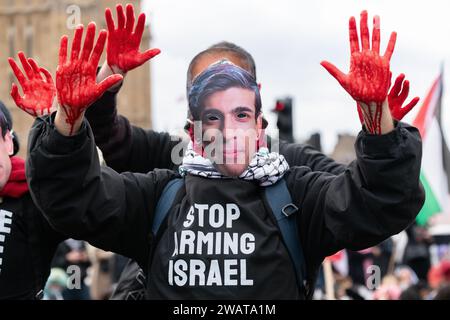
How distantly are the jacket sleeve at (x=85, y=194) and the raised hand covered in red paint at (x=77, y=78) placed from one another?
7 centimetres

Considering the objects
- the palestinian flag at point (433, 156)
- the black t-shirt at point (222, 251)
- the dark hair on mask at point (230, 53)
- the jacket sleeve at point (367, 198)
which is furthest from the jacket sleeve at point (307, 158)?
the palestinian flag at point (433, 156)

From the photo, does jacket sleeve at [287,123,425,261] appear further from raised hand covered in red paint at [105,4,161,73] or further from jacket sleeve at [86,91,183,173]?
jacket sleeve at [86,91,183,173]

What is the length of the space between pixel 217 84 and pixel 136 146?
Answer: 1.27 metres

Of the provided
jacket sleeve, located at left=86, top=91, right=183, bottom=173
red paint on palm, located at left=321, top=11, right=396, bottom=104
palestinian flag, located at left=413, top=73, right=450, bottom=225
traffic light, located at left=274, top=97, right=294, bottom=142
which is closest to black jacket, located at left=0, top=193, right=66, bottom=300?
jacket sleeve, located at left=86, top=91, right=183, bottom=173

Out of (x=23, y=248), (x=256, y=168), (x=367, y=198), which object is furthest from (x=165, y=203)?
(x=23, y=248)

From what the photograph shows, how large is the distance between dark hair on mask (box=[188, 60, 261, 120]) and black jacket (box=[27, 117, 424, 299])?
0.26 m

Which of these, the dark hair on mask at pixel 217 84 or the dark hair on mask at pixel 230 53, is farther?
the dark hair on mask at pixel 230 53

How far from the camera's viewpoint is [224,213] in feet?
10.2

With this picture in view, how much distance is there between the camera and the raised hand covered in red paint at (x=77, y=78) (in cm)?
299

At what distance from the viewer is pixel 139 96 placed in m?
55.6

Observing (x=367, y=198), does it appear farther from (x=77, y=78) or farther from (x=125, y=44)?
(x=125, y=44)

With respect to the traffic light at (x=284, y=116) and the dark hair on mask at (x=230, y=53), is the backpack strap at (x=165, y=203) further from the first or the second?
the traffic light at (x=284, y=116)

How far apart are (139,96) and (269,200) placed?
52.8 meters
